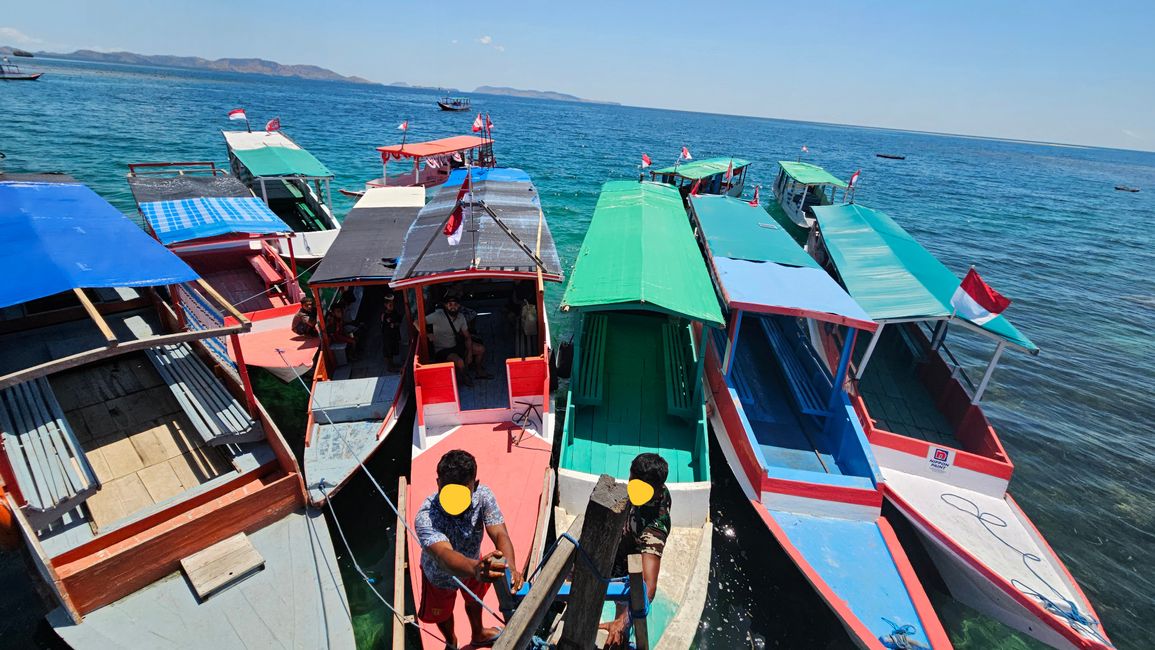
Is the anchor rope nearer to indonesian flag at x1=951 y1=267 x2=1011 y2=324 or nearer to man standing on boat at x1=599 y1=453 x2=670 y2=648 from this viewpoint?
indonesian flag at x1=951 y1=267 x2=1011 y2=324

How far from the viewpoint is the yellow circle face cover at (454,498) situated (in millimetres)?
3391

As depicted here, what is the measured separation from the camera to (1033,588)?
6375 millimetres

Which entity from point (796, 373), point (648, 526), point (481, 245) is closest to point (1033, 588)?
point (796, 373)

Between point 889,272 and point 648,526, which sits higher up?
point 889,272

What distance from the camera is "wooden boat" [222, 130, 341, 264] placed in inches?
634

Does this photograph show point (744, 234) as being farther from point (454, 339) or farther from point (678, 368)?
point (454, 339)

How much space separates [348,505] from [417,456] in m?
1.80

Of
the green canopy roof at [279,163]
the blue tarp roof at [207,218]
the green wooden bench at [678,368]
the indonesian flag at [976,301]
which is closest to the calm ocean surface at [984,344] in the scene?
the green wooden bench at [678,368]

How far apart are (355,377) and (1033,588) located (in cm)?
1070

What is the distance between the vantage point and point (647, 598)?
12.5ft

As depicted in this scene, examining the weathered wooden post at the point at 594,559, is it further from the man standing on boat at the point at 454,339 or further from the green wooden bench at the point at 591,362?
the man standing on boat at the point at 454,339

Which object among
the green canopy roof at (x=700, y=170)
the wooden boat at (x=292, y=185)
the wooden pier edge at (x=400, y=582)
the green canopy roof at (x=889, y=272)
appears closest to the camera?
the wooden pier edge at (x=400, y=582)

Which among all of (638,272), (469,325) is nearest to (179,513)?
(469,325)

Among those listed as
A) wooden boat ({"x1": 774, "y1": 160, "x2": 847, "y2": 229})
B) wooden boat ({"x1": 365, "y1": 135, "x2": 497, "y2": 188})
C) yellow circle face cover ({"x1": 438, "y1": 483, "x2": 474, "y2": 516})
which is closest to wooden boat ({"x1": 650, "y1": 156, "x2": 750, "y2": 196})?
wooden boat ({"x1": 774, "y1": 160, "x2": 847, "y2": 229})
